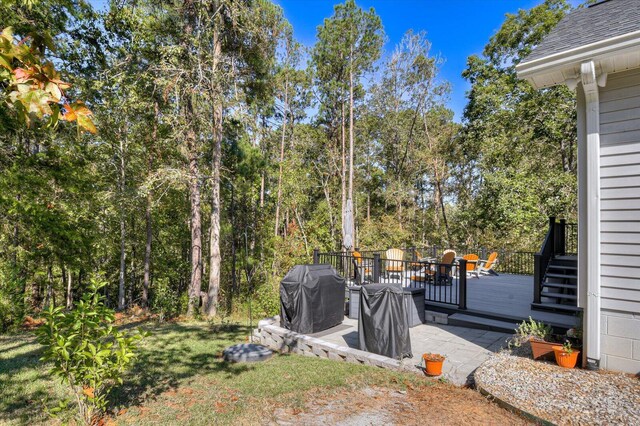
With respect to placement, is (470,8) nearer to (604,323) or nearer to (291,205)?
(291,205)

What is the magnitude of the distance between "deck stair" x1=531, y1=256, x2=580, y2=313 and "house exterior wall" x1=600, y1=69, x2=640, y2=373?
1807 mm

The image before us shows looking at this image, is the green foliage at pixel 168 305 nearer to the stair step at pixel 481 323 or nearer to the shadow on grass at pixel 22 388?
the shadow on grass at pixel 22 388

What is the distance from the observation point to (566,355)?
394 cm

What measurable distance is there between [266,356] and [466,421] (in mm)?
3476

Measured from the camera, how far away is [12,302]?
815cm

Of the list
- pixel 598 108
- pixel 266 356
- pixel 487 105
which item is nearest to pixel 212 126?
pixel 266 356

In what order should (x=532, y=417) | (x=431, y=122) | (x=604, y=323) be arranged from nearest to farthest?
(x=532, y=417)
(x=604, y=323)
(x=431, y=122)

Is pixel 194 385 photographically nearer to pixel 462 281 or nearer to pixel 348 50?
pixel 462 281

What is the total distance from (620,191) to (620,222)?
36 cm

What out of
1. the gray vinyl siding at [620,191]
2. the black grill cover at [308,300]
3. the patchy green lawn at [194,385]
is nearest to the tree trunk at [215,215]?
the patchy green lawn at [194,385]

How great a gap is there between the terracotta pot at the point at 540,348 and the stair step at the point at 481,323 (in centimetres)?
152

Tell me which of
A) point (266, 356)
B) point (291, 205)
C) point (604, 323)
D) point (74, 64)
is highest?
point (74, 64)

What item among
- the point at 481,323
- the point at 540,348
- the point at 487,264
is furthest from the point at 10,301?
the point at 487,264

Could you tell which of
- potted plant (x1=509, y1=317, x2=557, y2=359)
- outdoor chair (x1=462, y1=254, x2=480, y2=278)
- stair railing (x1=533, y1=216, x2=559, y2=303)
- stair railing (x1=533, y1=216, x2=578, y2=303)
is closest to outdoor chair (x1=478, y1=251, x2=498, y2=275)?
outdoor chair (x1=462, y1=254, x2=480, y2=278)
